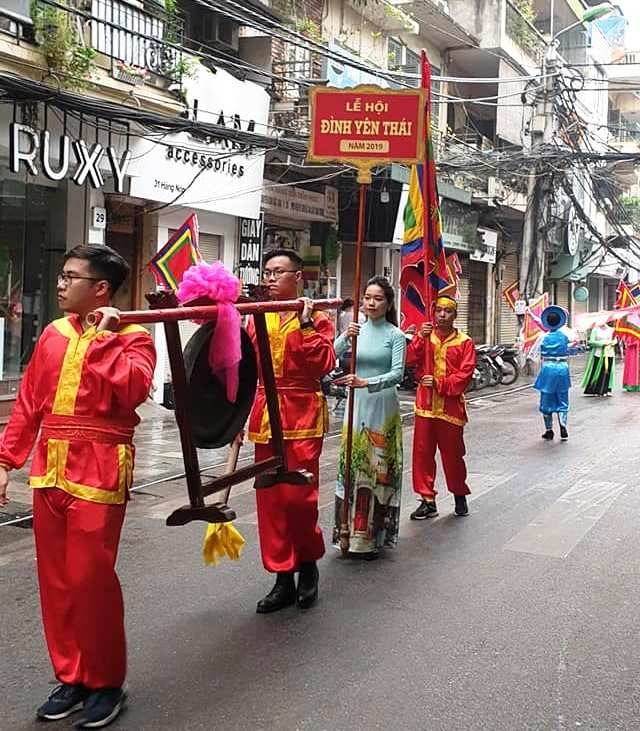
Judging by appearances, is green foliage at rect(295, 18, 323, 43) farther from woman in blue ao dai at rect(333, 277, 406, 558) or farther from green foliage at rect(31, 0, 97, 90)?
woman in blue ao dai at rect(333, 277, 406, 558)

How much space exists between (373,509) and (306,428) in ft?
4.15

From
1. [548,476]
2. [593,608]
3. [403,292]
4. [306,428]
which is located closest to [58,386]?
[306,428]

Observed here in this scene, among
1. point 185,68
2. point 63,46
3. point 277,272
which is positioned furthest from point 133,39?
point 277,272

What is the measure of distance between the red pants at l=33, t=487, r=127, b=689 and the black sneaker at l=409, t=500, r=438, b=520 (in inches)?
152

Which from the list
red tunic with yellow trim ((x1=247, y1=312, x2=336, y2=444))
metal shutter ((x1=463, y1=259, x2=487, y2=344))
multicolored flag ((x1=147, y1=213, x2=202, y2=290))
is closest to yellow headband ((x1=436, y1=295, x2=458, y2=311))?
red tunic with yellow trim ((x1=247, y1=312, x2=336, y2=444))

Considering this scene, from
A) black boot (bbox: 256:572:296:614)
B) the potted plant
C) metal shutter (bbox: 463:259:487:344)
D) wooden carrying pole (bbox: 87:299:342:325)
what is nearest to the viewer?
wooden carrying pole (bbox: 87:299:342:325)

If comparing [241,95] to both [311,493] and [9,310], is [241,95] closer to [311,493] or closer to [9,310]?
[9,310]

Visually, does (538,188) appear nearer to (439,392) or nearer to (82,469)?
(439,392)

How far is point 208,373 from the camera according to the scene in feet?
12.7

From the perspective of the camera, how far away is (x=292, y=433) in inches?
189

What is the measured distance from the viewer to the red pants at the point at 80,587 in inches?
133

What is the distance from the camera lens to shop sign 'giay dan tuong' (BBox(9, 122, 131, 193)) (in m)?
10.3

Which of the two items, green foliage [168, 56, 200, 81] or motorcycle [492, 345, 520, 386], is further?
motorcycle [492, 345, 520, 386]

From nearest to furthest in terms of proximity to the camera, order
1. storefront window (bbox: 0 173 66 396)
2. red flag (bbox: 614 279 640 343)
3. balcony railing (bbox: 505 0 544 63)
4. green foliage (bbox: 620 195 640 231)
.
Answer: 1. storefront window (bbox: 0 173 66 396)
2. red flag (bbox: 614 279 640 343)
3. balcony railing (bbox: 505 0 544 63)
4. green foliage (bbox: 620 195 640 231)
